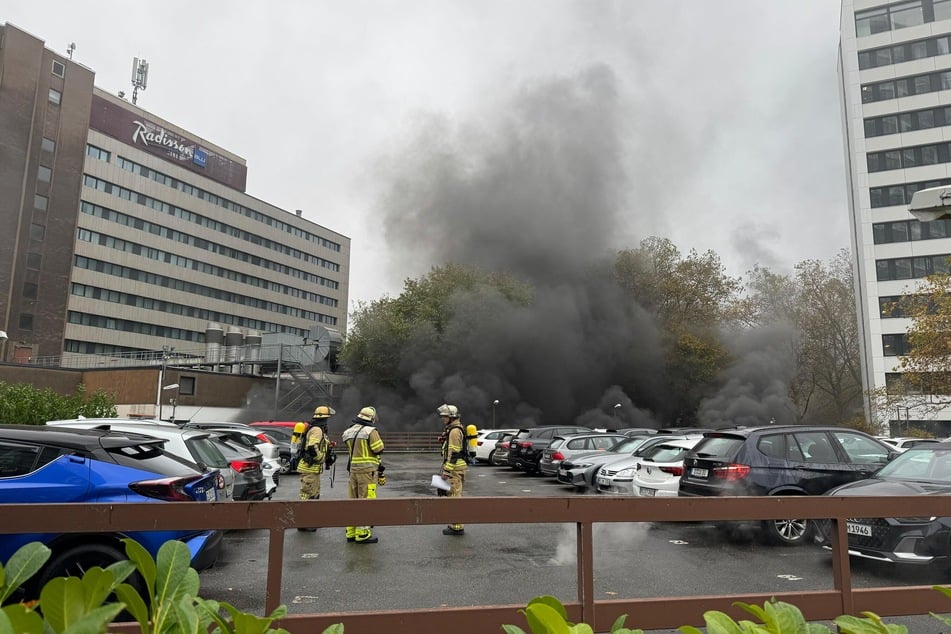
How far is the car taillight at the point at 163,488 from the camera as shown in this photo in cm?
520

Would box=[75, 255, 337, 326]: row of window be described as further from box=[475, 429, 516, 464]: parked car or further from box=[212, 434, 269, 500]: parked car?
box=[212, 434, 269, 500]: parked car

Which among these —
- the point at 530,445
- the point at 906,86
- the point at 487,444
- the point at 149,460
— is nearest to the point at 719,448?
the point at 149,460

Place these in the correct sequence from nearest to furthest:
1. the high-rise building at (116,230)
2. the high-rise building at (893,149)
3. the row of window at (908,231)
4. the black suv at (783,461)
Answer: the black suv at (783,461) → the high-rise building at (893,149) → the row of window at (908,231) → the high-rise building at (116,230)

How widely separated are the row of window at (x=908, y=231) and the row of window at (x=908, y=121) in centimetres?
641

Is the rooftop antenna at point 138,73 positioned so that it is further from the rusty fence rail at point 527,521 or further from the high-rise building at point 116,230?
the rusty fence rail at point 527,521

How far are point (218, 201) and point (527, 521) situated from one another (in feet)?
212

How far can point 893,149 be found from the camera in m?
42.7

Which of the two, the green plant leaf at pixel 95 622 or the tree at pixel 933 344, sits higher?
the tree at pixel 933 344

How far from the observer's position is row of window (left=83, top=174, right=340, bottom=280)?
52219 millimetres

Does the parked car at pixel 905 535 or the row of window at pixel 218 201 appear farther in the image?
the row of window at pixel 218 201

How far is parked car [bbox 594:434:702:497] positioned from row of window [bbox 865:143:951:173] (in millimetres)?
40790

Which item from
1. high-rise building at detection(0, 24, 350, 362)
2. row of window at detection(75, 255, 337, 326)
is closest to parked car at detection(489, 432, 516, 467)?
high-rise building at detection(0, 24, 350, 362)

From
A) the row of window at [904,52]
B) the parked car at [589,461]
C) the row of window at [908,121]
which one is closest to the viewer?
the parked car at [589,461]

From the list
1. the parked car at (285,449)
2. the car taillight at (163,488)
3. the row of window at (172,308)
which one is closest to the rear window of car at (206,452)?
the car taillight at (163,488)
